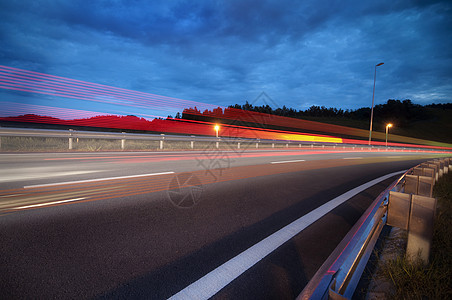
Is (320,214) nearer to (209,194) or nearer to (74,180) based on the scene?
(209,194)

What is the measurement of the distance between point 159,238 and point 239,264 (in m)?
1.04

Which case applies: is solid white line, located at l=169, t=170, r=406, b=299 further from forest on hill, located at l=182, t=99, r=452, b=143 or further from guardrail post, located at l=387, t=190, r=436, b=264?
forest on hill, located at l=182, t=99, r=452, b=143

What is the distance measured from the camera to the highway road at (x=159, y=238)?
1787 mm

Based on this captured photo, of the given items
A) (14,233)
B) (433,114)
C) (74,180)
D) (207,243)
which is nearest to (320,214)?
(207,243)

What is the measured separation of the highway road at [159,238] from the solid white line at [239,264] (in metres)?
0.01

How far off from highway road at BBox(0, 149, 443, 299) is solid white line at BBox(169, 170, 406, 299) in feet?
0.03

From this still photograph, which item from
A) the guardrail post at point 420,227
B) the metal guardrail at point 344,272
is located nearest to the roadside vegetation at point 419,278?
the guardrail post at point 420,227

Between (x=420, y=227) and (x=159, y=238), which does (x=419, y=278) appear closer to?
(x=420, y=227)

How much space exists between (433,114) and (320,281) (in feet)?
450

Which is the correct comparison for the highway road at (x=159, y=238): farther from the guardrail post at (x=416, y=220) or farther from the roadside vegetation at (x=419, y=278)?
the guardrail post at (x=416, y=220)

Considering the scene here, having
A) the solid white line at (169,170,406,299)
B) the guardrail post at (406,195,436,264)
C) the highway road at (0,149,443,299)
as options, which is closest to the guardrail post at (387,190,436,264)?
the guardrail post at (406,195,436,264)

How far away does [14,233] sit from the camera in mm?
2609

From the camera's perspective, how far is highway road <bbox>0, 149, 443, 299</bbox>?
5.86ft

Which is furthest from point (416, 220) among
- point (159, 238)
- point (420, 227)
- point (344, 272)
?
point (159, 238)
